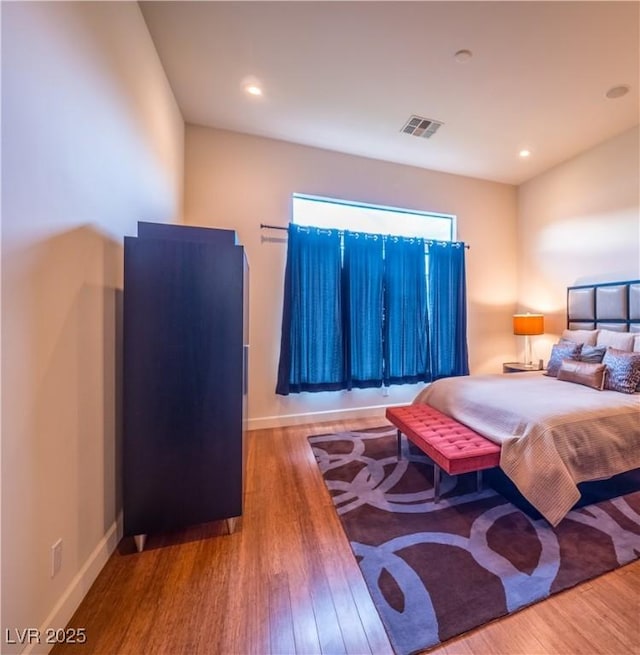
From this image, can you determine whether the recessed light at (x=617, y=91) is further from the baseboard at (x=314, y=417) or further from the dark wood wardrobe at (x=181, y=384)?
the baseboard at (x=314, y=417)

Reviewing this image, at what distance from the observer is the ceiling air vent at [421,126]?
276cm

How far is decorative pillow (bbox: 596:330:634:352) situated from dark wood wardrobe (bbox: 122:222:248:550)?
345 cm

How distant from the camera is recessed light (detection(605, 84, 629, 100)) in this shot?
2359mm

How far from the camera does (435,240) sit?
141 inches

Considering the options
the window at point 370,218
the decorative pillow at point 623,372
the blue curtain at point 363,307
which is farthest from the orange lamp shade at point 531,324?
the blue curtain at point 363,307

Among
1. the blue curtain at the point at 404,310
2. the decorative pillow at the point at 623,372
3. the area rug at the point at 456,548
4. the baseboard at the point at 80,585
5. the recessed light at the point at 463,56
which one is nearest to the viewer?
the baseboard at the point at 80,585

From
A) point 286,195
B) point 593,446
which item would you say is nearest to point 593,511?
point 593,446

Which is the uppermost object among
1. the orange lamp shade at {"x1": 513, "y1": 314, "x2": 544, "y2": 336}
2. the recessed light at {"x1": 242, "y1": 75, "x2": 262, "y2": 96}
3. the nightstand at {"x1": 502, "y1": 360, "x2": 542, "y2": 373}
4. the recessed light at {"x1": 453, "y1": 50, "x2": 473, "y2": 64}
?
the recessed light at {"x1": 242, "y1": 75, "x2": 262, "y2": 96}

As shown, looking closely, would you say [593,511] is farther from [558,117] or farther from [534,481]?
[558,117]

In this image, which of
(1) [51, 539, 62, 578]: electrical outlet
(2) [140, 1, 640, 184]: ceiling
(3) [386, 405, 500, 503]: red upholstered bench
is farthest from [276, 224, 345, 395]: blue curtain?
(1) [51, 539, 62, 578]: electrical outlet

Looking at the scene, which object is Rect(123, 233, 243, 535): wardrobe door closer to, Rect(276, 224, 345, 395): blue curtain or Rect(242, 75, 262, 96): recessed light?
Rect(276, 224, 345, 395): blue curtain

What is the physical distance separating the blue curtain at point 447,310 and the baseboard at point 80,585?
11.0ft

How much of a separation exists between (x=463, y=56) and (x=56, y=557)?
12.0 ft

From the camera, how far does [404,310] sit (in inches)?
137
